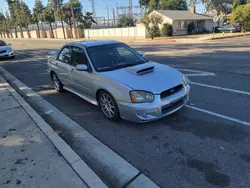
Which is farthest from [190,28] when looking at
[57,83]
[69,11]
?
[57,83]

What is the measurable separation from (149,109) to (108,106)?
1032 millimetres

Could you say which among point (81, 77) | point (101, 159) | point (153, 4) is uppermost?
point (153, 4)

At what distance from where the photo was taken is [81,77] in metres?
4.86

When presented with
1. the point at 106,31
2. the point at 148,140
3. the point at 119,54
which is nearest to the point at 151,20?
the point at 106,31

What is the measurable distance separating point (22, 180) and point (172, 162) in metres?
2.10

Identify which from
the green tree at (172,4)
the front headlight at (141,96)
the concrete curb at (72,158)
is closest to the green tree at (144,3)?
the green tree at (172,4)

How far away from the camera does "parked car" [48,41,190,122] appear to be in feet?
12.1

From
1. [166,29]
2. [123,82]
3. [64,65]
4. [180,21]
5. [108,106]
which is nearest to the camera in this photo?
[123,82]

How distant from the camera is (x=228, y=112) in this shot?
441 centimetres

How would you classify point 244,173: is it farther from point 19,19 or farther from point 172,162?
point 19,19

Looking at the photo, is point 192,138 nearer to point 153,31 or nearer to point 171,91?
point 171,91

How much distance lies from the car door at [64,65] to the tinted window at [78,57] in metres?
0.25

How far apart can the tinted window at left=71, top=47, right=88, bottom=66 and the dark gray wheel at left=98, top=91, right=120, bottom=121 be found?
904 millimetres

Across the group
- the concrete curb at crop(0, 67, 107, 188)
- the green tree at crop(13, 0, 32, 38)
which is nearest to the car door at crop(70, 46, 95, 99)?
the concrete curb at crop(0, 67, 107, 188)
